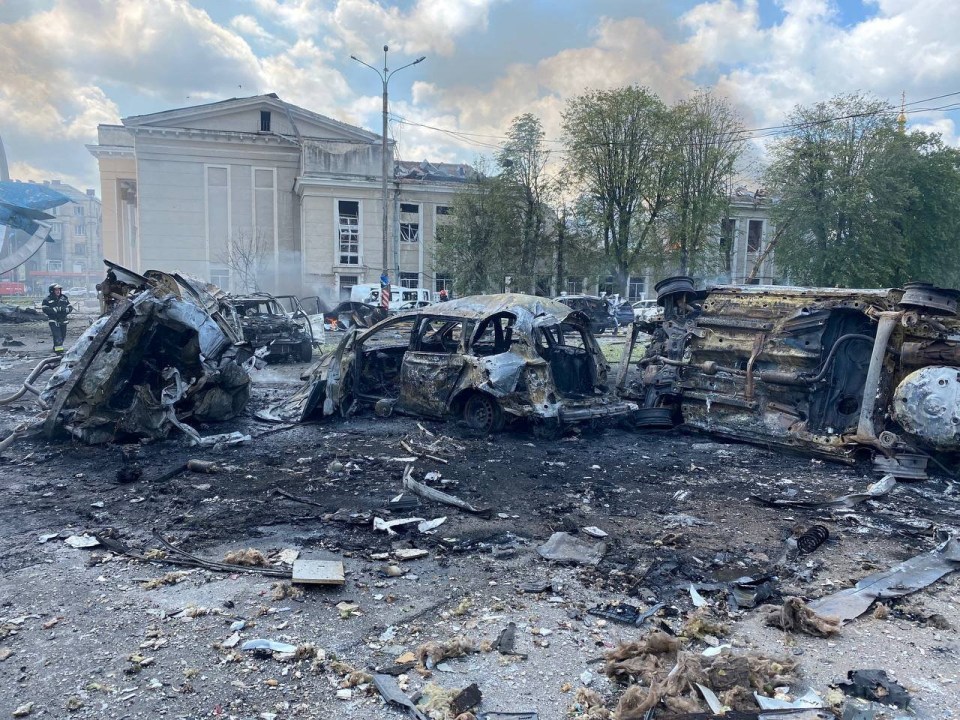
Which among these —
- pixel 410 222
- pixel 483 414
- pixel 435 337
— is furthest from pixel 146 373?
pixel 410 222

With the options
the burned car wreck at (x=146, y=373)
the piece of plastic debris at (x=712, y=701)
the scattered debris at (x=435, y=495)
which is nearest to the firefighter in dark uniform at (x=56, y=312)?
the burned car wreck at (x=146, y=373)

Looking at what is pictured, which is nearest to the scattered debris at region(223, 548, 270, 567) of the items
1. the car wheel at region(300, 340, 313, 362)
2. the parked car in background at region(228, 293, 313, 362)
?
the parked car in background at region(228, 293, 313, 362)

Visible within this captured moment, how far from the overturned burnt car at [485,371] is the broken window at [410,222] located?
26.9m

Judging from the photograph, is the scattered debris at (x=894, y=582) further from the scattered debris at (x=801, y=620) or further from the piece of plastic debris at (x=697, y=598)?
the piece of plastic debris at (x=697, y=598)

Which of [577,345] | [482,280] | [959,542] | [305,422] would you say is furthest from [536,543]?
[482,280]

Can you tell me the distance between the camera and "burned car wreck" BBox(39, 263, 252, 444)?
7414 mm

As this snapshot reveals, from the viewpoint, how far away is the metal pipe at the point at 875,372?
22.8 ft

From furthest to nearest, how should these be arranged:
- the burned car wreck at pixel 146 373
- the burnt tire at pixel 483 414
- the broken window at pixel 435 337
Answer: the broken window at pixel 435 337
the burnt tire at pixel 483 414
the burned car wreck at pixel 146 373

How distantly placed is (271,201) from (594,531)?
35.9 metres

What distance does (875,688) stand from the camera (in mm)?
3113

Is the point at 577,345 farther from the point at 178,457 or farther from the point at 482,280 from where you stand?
the point at 482,280

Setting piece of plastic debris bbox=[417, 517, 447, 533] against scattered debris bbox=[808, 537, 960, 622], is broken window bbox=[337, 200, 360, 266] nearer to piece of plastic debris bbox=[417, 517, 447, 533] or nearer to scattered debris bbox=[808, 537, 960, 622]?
piece of plastic debris bbox=[417, 517, 447, 533]

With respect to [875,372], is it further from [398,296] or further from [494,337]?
[398,296]

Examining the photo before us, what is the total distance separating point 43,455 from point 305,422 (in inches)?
114
